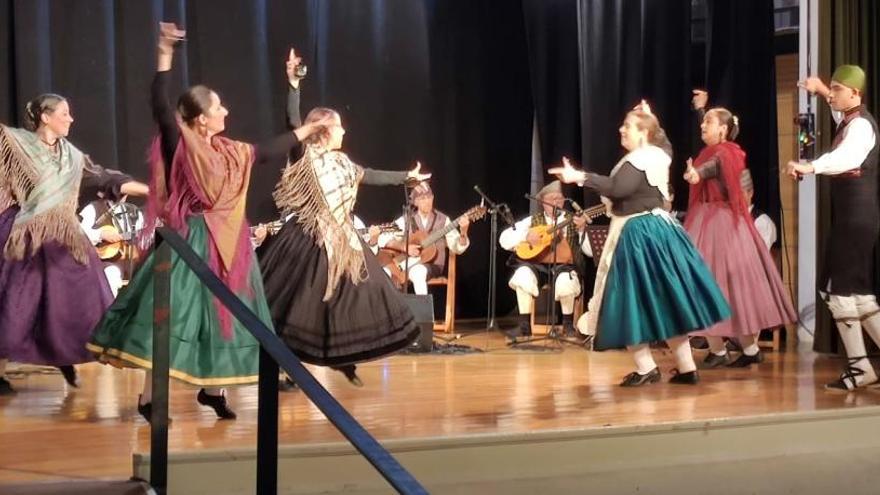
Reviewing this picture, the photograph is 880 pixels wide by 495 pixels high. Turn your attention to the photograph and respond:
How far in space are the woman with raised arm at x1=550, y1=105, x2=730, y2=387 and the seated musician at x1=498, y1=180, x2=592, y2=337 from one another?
2346 millimetres

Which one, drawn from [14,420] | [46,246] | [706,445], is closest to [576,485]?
[706,445]

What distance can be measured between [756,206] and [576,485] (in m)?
3.92

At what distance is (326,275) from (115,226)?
2.48 m

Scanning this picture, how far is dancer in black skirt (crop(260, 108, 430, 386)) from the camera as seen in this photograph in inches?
175

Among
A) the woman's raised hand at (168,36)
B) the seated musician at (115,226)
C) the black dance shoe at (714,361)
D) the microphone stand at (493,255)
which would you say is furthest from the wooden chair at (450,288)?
the woman's raised hand at (168,36)

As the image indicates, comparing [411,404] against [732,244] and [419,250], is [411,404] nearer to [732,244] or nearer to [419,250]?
[732,244]

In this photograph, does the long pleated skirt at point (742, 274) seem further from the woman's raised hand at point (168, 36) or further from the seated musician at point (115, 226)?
the seated musician at point (115, 226)

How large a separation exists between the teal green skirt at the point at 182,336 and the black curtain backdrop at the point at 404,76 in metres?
2.98

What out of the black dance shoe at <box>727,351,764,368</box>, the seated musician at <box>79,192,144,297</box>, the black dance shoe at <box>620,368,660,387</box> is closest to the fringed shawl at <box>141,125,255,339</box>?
the black dance shoe at <box>620,368,660,387</box>

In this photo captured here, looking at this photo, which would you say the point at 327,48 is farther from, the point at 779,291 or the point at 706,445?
the point at 706,445

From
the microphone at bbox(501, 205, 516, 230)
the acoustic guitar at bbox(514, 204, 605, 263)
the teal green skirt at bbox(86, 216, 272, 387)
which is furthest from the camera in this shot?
the acoustic guitar at bbox(514, 204, 605, 263)

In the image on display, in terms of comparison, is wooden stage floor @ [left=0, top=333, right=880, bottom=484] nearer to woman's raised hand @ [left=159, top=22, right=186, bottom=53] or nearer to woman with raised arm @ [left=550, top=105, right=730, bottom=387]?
woman with raised arm @ [left=550, top=105, right=730, bottom=387]

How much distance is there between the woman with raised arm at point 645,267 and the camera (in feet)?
15.6

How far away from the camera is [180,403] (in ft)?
14.8
